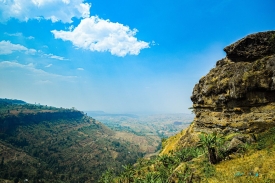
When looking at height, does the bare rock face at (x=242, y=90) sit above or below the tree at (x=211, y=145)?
above

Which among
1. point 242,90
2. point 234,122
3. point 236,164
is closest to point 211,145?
point 236,164

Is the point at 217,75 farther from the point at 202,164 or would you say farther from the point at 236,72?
the point at 202,164

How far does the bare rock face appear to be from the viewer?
36.8 m

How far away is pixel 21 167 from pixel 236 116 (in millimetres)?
177895

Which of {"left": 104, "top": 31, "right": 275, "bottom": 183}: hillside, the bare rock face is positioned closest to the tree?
{"left": 104, "top": 31, "right": 275, "bottom": 183}: hillside

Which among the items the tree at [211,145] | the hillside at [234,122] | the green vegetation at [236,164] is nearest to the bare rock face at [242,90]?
Result: the hillside at [234,122]

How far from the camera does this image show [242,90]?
39.4m

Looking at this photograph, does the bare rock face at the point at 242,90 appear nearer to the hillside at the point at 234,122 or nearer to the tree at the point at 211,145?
the hillside at the point at 234,122

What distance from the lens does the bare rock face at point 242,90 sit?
121 ft

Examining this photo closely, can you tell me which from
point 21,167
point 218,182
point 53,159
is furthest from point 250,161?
point 53,159

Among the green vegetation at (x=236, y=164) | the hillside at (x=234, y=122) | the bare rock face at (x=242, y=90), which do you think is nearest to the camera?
the green vegetation at (x=236, y=164)

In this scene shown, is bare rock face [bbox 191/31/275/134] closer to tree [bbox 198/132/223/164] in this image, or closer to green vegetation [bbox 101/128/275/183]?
green vegetation [bbox 101/128/275/183]

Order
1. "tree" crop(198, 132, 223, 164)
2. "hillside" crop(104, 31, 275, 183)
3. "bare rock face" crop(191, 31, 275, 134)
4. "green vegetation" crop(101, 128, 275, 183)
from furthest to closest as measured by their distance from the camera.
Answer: "bare rock face" crop(191, 31, 275, 134), "tree" crop(198, 132, 223, 164), "hillside" crop(104, 31, 275, 183), "green vegetation" crop(101, 128, 275, 183)

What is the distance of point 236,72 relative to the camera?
1662 inches
